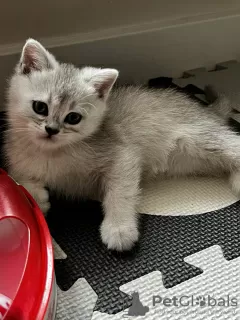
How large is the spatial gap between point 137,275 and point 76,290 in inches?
5.6

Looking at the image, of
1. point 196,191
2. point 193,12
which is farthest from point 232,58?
point 196,191

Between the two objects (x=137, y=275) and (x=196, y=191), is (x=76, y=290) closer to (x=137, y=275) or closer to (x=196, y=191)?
(x=137, y=275)

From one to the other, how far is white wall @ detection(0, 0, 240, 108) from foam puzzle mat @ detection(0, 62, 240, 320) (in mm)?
623

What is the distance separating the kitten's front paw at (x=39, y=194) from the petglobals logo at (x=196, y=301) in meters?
0.40

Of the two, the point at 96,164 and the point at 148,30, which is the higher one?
the point at 148,30

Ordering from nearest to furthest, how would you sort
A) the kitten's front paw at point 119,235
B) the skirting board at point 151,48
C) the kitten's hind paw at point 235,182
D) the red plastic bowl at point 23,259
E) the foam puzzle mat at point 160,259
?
the red plastic bowl at point 23,259, the foam puzzle mat at point 160,259, the kitten's front paw at point 119,235, the kitten's hind paw at point 235,182, the skirting board at point 151,48

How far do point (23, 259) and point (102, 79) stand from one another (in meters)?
0.51

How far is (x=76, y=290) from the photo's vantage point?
1003mm

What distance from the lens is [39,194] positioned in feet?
4.00

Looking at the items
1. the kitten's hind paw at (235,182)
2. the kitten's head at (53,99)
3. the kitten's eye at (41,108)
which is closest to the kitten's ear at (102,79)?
the kitten's head at (53,99)

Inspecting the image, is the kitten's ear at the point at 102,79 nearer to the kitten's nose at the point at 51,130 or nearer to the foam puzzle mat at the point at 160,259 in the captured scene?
the kitten's nose at the point at 51,130

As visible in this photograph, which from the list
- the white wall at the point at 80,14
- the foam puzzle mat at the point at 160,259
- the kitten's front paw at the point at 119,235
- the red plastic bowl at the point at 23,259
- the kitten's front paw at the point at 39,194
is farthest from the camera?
the white wall at the point at 80,14

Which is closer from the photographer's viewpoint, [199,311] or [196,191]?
[199,311]

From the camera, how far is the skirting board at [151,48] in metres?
1.69
